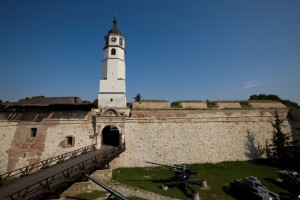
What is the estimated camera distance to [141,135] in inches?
715

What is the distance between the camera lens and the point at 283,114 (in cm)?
2127

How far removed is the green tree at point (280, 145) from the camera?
702 inches

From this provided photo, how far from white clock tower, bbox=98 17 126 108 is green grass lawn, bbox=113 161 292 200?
6.82 metres

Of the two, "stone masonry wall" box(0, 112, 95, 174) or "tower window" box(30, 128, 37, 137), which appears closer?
"stone masonry wall" box(0, 112, 95, 174)

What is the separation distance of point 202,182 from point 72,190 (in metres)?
8.66

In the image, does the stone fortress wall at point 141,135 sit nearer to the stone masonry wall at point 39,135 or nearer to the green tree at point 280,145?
the stone masonry wall at point 39,135

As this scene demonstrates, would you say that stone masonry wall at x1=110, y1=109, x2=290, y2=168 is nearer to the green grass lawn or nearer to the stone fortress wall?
the stone fortress wall

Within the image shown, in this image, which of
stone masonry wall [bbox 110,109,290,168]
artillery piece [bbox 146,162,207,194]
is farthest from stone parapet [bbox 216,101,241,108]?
artillery piece [bbox 146,162,207,194]

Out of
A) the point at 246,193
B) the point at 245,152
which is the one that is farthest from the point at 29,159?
the point at 245,152

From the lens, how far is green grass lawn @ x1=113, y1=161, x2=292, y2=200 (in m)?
12.2

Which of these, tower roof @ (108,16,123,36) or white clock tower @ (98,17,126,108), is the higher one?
tower roof @ (108,16,123,36)

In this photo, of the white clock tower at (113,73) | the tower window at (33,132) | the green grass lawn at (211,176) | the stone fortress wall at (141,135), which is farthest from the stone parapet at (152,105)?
the tower window at (33,132)

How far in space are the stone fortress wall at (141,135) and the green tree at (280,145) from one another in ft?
3.46

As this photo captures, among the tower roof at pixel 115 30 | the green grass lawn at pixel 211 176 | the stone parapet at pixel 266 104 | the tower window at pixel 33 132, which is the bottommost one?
the green grass lawn at pixel 211 176
